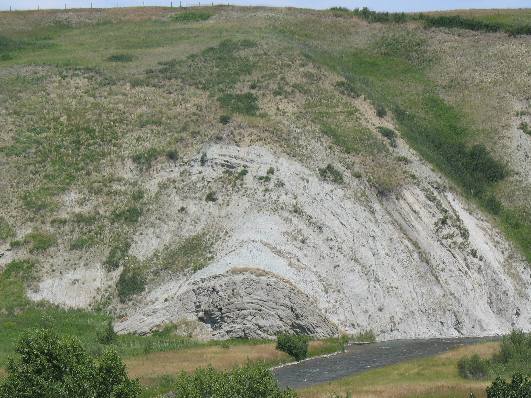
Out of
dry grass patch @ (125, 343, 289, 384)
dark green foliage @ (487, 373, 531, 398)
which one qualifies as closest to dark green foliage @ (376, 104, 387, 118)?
dry grass patch @ (125, 343, 289, 384)

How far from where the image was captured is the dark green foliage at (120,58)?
93875 millimetres

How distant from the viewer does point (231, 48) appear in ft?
309

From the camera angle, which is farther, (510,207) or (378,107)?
(378,107)

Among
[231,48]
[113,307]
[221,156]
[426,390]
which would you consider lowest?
[113,307]

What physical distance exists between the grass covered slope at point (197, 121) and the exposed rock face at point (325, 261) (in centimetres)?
103

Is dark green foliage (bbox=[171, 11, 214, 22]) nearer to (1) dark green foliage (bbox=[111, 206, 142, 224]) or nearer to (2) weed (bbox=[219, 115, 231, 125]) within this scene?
(2) weed (bbox=[219, 115, 231, 125])

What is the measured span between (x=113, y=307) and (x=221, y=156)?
712 inches

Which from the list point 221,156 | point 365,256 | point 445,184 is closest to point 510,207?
point 445,184

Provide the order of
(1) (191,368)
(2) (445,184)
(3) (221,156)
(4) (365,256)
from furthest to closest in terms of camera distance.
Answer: (2) (445,184)
(3) (221,156)
(4) (365,256)
(1) (191,368)

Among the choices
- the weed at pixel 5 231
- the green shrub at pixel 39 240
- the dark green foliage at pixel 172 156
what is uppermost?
the dark green foliage at pixel 172 156

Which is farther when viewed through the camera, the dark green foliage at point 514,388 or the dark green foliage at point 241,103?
the dark green foliage at point 241,103

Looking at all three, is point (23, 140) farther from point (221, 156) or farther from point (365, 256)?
point (365, 256)

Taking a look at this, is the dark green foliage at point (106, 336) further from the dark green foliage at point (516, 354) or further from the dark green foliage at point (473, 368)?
the dark green foliage at point (516, 354)

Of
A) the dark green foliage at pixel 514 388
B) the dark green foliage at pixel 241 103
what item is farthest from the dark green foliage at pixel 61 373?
the dark green foliage at pixel 241 103
